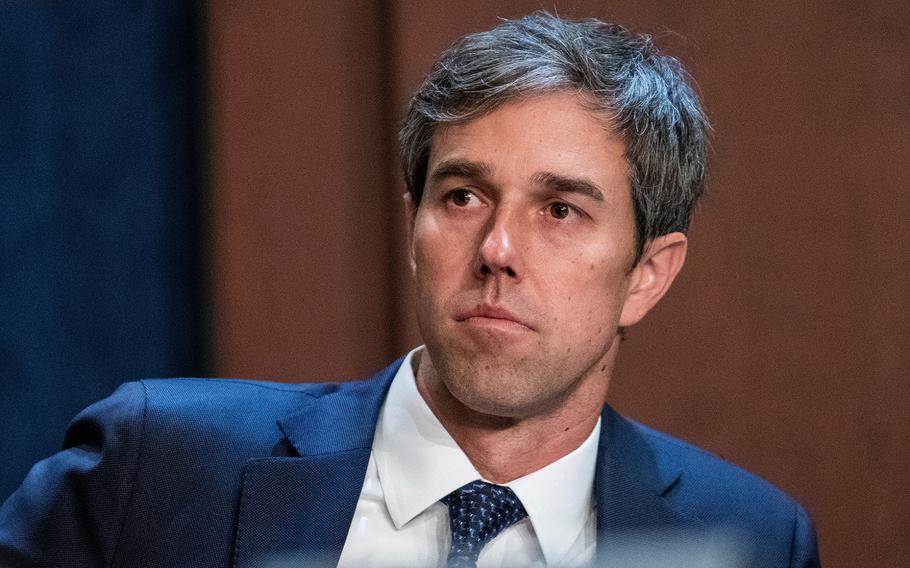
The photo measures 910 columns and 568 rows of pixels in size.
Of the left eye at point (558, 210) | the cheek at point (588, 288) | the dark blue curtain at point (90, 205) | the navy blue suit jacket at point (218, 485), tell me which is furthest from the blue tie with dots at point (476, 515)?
the dark blue curtain at point (90, 205)

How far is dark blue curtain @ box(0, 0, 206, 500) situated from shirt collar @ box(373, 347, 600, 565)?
659 millimetres

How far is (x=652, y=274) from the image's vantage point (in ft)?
5.67

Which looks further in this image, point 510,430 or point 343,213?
point 343,213

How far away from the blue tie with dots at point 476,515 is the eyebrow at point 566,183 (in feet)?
1.23

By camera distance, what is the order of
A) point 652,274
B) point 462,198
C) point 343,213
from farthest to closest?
point 343,213 < point 652,274 < point 462,198

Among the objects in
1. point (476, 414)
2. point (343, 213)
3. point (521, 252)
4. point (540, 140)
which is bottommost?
point (476, 414)

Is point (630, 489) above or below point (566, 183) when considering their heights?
below

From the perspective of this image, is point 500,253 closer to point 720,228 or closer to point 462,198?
point 462,198

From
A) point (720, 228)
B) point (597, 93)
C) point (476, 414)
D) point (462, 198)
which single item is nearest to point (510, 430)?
point (476, 414)

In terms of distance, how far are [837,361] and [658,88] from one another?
64 cm

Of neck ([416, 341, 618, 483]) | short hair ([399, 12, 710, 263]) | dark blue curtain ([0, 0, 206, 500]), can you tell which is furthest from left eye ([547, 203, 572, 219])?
dark blue curtain ([0, 0, 206, 500])

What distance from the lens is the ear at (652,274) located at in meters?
1.69

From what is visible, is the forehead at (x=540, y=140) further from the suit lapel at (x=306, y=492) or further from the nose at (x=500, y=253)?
the suit lapel at (x=306, y=492)

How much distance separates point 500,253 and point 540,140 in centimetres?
16
